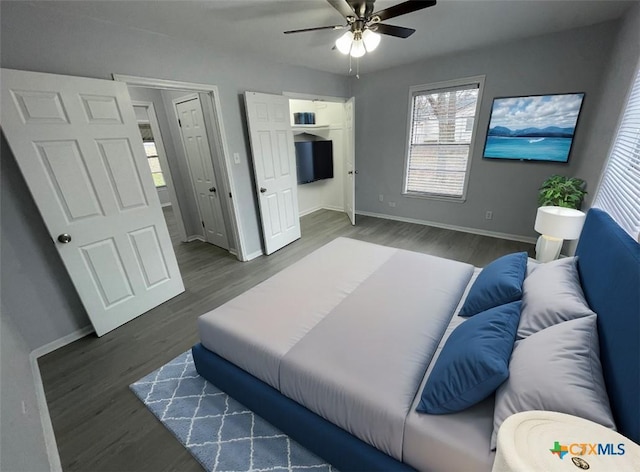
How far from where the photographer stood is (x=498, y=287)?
4.73ft

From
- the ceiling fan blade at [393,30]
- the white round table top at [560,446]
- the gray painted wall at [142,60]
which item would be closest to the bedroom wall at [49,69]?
the gray painted wall at [142,60]

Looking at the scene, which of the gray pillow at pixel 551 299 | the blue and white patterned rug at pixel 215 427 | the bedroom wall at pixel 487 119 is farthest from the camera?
the bedroom wall at pixel 487 119

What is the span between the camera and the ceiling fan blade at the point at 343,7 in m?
1.64

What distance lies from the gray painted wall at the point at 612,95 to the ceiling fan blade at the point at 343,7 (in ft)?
7.62

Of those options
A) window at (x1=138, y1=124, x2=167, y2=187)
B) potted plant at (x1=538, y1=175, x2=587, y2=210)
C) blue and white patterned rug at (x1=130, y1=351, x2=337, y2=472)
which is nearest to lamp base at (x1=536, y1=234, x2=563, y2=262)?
potted plant at (x1=538, y1=175, x2=587, y2=210)

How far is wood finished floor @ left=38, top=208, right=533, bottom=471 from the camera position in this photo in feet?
4.75

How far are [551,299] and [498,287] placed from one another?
251 millimetres

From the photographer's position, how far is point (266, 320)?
5.27ft

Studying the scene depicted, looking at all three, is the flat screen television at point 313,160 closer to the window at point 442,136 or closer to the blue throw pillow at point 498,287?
the window at point 442,136

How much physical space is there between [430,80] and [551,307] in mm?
3771

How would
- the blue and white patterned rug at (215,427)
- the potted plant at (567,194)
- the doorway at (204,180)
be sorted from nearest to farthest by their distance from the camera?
the blue and white patterned rug at (215,427), the potted plant at (567,194), the doorway at (204,180)

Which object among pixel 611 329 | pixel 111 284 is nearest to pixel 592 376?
pixel 611 329

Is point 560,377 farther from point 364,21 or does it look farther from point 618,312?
point 364,21

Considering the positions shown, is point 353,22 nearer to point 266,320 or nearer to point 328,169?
point 266,320
